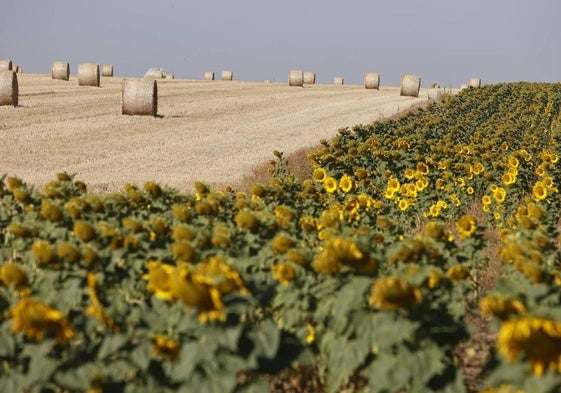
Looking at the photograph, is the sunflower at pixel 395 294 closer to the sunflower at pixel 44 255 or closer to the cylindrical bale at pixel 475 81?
the sunflower at pixel 44 255

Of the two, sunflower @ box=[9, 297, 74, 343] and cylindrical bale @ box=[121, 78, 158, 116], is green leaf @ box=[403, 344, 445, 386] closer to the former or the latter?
sunflower @ box=[9, 297, 74, 343]

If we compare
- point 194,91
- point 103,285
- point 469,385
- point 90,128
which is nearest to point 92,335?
point 103,285

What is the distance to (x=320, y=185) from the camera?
900 cm

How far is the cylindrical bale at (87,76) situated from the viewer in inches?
1211

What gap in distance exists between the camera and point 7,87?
20875 millimetres

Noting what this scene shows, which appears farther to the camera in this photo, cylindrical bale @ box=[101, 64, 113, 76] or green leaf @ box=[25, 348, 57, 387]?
cylindrical bale @ box=[101, 64, 113, 76]

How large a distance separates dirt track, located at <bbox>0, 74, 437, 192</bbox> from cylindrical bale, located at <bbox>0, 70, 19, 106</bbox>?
0.31 metres

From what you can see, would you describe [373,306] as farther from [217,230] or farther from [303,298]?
[217,230]

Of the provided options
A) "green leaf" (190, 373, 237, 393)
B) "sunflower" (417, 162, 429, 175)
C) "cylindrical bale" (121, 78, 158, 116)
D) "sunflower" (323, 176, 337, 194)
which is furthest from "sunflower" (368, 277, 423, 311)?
"cylindrical bale" (121, 78, 158, 116)

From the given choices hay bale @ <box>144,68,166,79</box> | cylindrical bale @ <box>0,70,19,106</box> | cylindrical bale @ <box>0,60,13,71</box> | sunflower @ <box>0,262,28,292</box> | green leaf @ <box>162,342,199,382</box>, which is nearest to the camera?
green leaf @ <box>162,342,199,382</box>

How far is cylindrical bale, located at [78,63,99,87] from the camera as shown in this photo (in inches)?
1211

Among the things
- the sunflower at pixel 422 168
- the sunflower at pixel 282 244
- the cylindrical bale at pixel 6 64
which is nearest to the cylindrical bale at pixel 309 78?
the cylindrical bale at pixel 6 64

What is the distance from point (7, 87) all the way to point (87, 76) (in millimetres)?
10040

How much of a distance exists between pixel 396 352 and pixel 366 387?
66 cm
